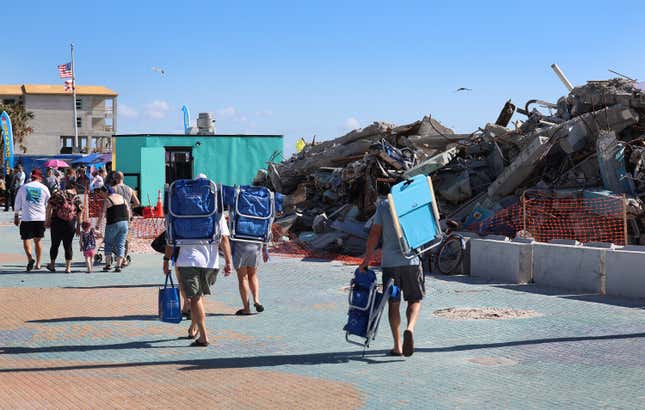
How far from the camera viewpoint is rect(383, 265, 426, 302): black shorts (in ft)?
26.8

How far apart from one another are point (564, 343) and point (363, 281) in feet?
7.23

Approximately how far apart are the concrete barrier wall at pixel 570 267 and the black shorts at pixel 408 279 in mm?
5104

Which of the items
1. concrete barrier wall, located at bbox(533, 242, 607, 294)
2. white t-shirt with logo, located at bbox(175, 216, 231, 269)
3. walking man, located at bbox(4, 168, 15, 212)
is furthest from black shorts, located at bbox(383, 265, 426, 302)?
walking man, located at bbox(4, 168, 15, 212)

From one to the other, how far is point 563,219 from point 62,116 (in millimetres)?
89289

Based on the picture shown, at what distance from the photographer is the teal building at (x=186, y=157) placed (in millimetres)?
32094

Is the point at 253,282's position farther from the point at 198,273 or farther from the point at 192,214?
the point at 192,214

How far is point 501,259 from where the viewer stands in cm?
1405

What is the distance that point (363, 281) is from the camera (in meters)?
8.20

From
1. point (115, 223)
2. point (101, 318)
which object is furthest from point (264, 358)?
point (115, 223)

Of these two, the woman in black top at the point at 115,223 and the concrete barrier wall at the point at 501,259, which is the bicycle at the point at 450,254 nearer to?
the concrete barrier wall at the point at 501,259

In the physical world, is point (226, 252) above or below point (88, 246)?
above

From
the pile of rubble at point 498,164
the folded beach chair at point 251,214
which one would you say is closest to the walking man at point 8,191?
the pile of rubble at point 498,164

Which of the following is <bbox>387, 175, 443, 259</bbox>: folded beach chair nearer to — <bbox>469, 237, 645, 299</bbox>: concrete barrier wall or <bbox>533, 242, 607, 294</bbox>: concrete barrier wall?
<bbox>469, 237, 645, 299</bbox>: concrete barrier wall

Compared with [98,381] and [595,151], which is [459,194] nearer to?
[595,151]
